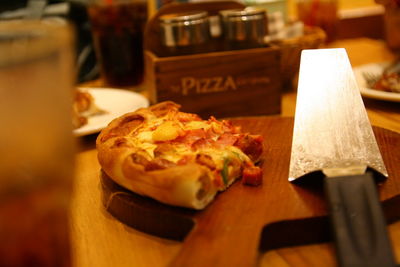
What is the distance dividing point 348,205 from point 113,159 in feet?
1.24

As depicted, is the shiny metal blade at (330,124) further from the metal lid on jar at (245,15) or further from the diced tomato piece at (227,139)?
the metal lid on jar at (245,15)

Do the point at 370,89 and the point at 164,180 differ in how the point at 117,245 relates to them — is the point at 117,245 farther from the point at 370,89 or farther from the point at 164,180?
the point at 370,89

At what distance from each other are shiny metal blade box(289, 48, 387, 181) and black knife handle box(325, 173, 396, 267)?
60 millimetres

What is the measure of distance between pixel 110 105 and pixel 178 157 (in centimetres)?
68

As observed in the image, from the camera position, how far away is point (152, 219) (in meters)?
0.76

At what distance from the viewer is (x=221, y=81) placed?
51.6 inches

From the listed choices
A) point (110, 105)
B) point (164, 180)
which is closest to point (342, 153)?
point (164, 180)

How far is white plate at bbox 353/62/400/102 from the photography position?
1.27 metres

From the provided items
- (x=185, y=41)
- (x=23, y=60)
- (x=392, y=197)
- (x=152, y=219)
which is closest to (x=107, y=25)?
(x=185, y=41)

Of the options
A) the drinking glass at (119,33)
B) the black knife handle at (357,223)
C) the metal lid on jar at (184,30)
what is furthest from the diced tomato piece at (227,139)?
the drinking glass at (119,33)

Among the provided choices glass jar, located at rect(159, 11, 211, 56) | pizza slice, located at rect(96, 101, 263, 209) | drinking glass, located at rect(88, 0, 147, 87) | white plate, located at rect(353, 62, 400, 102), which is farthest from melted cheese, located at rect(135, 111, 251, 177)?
drinking glass, located at rect(88, 0, 147, 87)

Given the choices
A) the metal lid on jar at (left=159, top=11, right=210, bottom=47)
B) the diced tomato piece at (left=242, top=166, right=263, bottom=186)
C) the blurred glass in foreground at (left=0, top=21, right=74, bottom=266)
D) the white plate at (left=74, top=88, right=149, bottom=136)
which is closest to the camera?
the blurred glass in foreground at (left=0, top=21, right=74, bottom=266)

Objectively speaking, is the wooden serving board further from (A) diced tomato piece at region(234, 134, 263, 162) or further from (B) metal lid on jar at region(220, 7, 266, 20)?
(B) metal lid on jar at region(220, 7, 266, 20)

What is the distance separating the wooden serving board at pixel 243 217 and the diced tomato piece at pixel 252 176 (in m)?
0.01
